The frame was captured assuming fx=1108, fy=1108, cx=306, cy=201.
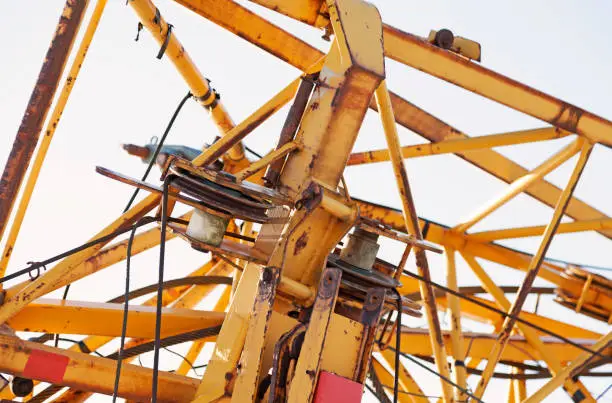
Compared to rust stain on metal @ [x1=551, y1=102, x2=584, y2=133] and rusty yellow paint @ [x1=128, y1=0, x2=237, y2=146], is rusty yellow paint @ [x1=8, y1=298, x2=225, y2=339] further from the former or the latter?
rust stain on metal @ [x1=551, y1=102, x2=584, y2=133]

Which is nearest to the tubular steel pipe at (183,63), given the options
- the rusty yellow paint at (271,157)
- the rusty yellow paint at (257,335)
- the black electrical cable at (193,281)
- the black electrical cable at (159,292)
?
the black electrical cable at (193,281)

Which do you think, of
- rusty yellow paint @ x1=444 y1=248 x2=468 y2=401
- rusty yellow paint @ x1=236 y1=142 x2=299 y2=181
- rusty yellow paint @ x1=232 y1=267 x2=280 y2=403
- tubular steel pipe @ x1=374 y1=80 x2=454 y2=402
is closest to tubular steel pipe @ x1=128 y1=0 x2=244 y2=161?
tubular steel pipe @ x1=374 y1=80 x2=454 y2=402

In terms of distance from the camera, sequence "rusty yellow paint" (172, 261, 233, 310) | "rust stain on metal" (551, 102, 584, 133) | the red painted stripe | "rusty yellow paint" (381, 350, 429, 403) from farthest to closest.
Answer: "rusty yellow paint" (381, 350, 429, 403), "rusty yellow paint" (172, 261, 233, 310), "rust stain on metal" (551, 102, 584, 133), the red painted stripe

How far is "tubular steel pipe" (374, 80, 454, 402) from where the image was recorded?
795 centimetres

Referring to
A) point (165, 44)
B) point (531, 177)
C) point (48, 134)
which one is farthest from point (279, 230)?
point (531, 177)

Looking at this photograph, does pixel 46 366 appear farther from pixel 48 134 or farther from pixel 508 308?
pixel 508 308

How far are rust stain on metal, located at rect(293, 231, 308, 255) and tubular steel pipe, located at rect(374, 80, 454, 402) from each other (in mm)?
1474

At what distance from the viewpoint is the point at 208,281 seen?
9.98m

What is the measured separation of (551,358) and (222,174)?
5772 millimetres

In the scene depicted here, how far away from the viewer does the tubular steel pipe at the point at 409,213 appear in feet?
26.1

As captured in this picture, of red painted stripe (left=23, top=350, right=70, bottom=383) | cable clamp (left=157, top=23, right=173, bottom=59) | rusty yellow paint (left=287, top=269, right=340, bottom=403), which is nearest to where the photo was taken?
rusty yellow paint (left=287, top=269, right=340, bottom=403)

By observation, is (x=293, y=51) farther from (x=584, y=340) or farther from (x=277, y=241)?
(x=584, y=340)

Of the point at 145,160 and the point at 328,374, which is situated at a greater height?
the point at 145,160

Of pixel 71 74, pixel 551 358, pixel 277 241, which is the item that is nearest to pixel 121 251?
pixel 71 74
